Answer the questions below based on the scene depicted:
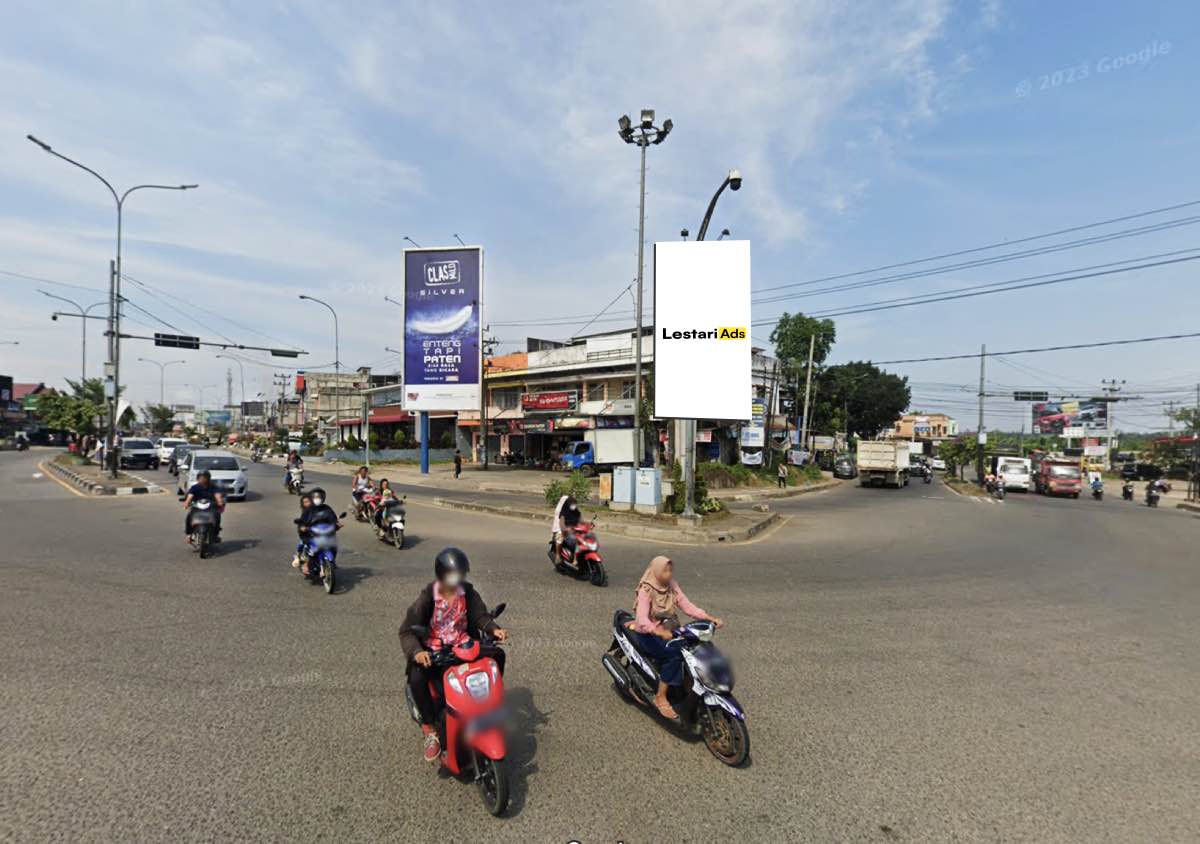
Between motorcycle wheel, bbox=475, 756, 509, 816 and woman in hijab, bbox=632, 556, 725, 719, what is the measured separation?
138 centimetres

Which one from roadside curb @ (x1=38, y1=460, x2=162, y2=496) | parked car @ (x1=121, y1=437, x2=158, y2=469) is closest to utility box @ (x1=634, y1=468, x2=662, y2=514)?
roadside curb @ (x1=38, y1=460, x2=162, y2=496)

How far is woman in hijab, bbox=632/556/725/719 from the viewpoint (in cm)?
440

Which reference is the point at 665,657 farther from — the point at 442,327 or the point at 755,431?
the point at 755,431

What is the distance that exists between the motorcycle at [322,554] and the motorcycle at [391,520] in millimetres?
3092

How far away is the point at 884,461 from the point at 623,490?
919 inches

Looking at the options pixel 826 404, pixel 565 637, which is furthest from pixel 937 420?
pixel 565 637

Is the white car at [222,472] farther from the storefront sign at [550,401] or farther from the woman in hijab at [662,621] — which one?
the storefront sign at [550,401]

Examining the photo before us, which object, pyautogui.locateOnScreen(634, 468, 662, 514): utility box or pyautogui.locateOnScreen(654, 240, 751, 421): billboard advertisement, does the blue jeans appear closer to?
pyautogui.locateOnScreen(654, 240, 751, 421): billboard advertisement

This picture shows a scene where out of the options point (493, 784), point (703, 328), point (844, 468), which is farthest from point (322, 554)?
point (844, 468)

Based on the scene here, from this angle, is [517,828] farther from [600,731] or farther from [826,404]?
[826,404]

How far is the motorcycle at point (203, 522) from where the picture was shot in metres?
10.4

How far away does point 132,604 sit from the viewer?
7.41 meters

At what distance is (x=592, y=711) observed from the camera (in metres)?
4.82

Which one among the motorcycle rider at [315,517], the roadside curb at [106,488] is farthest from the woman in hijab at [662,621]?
the roadside curb at [106,488]
